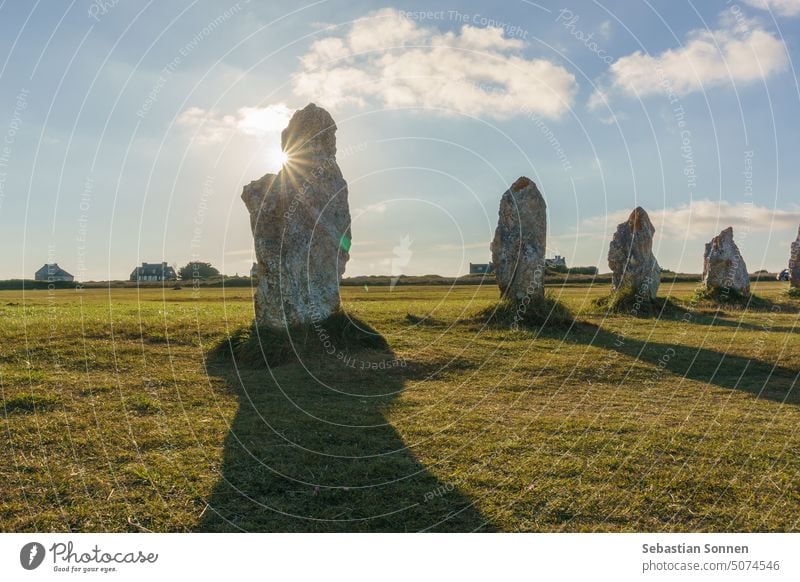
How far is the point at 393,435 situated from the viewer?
7.96 m

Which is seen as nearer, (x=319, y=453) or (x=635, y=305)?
(x=319, y=453)

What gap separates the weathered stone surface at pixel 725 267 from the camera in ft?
86.4

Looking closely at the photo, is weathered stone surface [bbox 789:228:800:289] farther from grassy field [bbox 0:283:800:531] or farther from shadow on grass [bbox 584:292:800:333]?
grassy field [bbox 0:283:800:531]

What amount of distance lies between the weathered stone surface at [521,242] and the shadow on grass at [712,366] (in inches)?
119

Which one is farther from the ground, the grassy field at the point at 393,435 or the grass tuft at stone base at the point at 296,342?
the grass tuft at stone base at the point at 296,342

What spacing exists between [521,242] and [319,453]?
1309cm

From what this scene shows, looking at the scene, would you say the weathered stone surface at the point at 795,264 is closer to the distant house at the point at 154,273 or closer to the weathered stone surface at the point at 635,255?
the weathered stone surface at the point at 635,255

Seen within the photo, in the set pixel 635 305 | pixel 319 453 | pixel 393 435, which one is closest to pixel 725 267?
pixel 635 305

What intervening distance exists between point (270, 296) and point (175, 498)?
7340mm

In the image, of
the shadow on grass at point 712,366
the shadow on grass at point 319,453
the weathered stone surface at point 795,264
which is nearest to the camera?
the shadow on grass at point 319,453

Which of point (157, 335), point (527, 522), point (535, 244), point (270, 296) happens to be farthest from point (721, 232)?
point (527, 522)

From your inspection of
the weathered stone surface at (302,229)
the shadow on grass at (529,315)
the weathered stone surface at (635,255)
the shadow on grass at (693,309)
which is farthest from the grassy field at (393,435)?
the weathered stone surface at (635,255)
